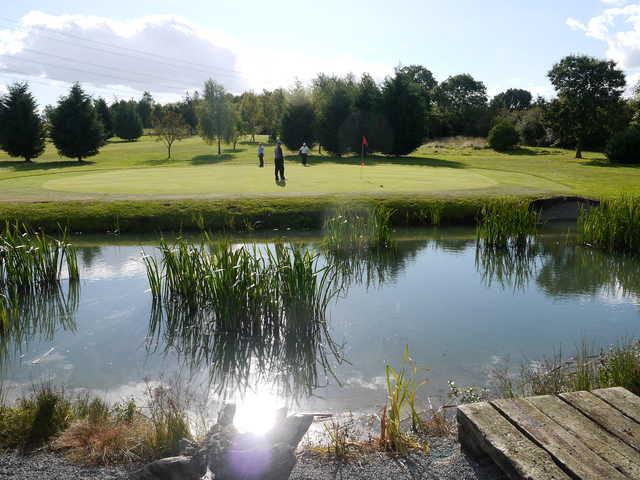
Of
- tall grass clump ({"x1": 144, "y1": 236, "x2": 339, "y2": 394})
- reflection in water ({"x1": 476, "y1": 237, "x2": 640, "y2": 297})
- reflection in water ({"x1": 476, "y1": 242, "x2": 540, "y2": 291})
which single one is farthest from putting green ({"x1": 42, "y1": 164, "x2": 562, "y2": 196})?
tall grass clump ({"x1": 144, "y1": 236, "x2": 339, "y2": 394})

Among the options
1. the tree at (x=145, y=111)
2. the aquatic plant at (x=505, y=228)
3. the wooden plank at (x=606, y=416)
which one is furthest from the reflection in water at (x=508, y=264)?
the tree at (x=145, y=111)

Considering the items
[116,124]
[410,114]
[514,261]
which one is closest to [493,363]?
[514,261]

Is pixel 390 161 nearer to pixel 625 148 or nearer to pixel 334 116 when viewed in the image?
pixel 334 116

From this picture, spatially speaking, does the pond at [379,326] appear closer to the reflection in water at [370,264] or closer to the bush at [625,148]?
the reflection in water at [370,264]

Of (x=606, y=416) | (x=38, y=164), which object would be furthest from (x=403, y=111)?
(x=606, y=416)

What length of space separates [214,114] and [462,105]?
4276 cm

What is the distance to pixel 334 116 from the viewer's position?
149 feet

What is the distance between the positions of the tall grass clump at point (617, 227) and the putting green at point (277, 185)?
23.2 ft

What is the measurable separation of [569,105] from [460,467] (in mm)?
47860

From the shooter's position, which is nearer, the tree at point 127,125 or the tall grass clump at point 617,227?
the tall grass clump at point 617,227

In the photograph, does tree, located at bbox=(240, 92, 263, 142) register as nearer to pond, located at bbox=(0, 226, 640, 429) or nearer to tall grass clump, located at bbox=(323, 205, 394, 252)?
tall grass clump, located at bbox=(323, 205, 394, 252)

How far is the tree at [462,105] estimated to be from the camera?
221ft

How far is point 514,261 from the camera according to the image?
1361 cm

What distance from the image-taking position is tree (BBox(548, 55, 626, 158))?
46.2 m
